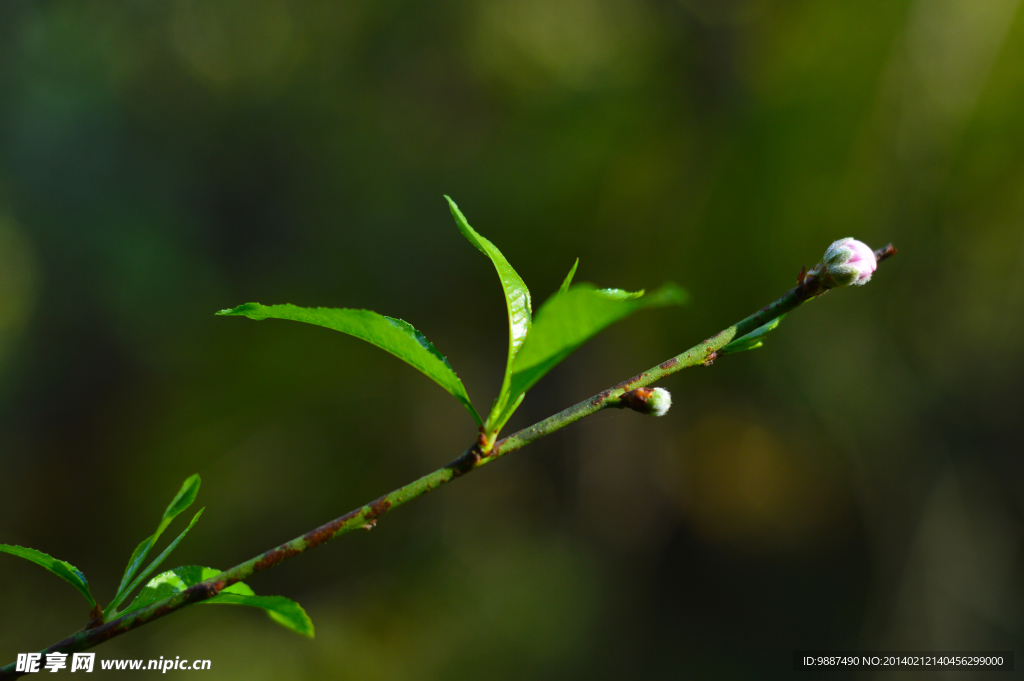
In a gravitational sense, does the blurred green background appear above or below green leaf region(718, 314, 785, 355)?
above

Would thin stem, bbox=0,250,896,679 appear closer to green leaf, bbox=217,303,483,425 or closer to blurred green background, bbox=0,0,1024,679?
green leaf, bbox=217,303,483,425

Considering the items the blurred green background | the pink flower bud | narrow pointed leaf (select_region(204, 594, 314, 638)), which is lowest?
narrow pointed leaf (select_region(204, 594, 314, 638))

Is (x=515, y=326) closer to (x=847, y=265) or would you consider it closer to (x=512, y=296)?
(x=512, y=296)

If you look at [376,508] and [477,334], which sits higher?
[477,334]

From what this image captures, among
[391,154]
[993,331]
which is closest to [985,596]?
[993,331]

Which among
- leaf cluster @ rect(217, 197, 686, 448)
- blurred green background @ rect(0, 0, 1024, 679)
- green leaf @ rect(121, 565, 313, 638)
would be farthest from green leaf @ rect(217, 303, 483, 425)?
blurred green background @ rect(0, 0, 1024, 679)

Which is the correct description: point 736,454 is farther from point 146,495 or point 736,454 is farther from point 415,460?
point 146,495

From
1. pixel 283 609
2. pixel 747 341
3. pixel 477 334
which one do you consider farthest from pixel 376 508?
pixel 477 334
